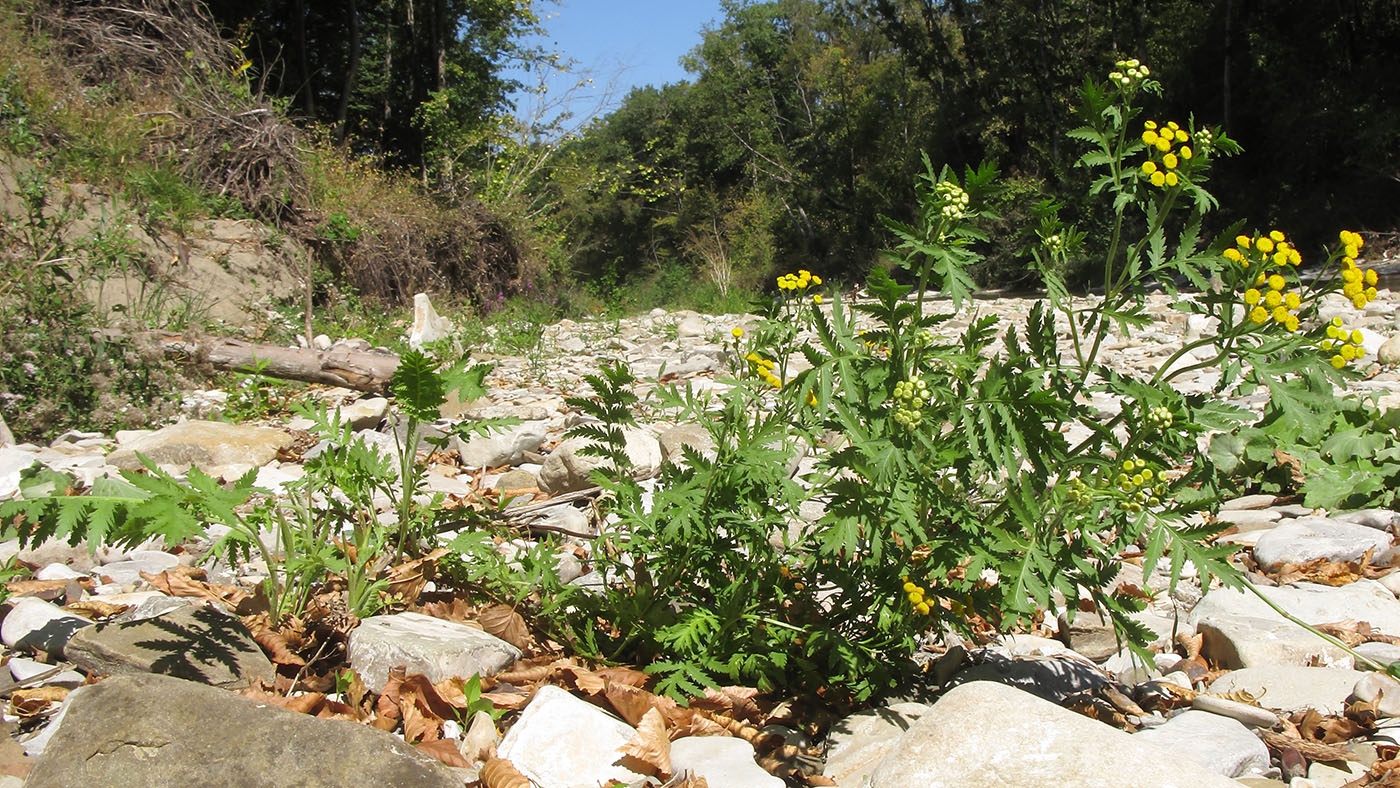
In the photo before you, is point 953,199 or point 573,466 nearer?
point 953,199

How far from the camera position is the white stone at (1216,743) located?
1.99m

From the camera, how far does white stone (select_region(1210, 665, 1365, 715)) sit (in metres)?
2.30

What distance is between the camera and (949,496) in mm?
2141

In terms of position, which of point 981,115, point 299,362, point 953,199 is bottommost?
point 299,362

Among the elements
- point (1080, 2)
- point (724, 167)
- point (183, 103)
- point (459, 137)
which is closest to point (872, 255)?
point (1080, 2)

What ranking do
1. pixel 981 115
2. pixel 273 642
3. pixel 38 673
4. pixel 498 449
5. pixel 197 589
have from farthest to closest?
pixel 981 115 < pixel 498 449 < pixel 197 589 < pixel 273 642 < pixel 38 673

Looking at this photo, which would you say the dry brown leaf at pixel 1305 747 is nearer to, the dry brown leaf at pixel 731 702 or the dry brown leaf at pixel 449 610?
the dry brown leaf at pixel 731 702

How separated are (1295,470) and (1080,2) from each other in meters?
17.8

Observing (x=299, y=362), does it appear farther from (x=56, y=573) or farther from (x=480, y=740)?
(x=480, y=740)

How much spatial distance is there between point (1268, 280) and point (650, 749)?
1704 millimetres

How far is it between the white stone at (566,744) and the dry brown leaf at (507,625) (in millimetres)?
360

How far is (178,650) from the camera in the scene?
2076 millimetres

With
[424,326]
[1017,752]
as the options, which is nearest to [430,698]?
[1017,752]

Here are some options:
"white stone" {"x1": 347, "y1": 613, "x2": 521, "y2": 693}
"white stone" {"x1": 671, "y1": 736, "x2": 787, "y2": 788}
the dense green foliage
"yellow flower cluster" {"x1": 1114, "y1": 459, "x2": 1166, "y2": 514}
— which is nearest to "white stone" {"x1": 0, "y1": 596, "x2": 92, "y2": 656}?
"white stone" {"x1": 347, "y1": 613, "x2": 521, "y2": 693}
